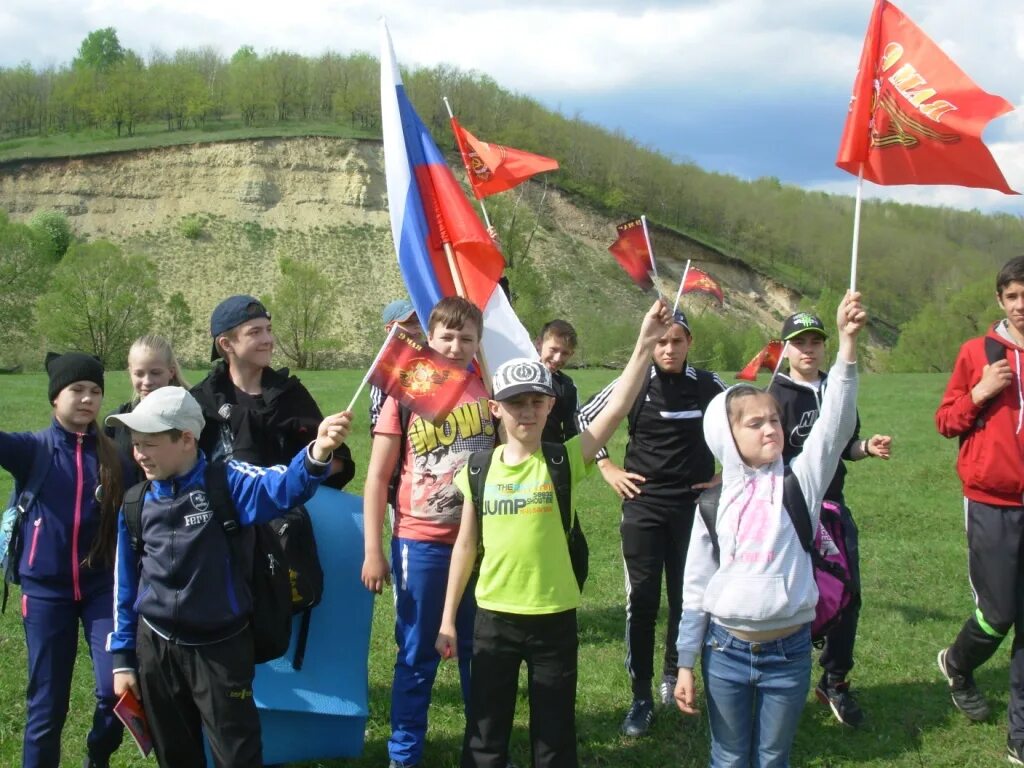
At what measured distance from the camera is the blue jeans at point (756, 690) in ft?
11.6

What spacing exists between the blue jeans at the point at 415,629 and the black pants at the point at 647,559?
1.12 m

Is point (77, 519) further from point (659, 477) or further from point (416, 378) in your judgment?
point (659, 477)

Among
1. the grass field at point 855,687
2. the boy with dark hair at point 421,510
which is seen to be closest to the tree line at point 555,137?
the grass field at point 855,687

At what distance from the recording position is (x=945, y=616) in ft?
23.9

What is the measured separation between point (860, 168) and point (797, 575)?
74.6 inches

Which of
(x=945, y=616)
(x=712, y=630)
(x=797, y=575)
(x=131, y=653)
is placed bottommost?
(x=945, y=616)

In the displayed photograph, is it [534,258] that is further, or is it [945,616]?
[534,258]

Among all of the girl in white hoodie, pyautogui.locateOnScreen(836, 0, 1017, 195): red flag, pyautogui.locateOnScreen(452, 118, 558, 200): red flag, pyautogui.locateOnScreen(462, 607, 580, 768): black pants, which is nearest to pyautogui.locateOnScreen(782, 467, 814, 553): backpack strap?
the girl in white hoodie

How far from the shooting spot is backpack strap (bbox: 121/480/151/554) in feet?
12.0

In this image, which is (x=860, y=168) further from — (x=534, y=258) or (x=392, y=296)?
(x=534, y=258)

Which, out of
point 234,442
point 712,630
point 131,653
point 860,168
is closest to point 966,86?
point 860,168

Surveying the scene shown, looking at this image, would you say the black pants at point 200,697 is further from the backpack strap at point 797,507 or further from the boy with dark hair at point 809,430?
the boy with dark hair at point 809,430

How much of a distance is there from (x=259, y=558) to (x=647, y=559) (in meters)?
2.28

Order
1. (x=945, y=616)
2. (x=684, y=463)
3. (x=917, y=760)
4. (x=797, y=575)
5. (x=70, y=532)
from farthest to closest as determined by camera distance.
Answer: (x=945, y=616)
(x=684, y=463)
(x=917, y=760)
(x=70, y=532)
(x=797, y=575)
